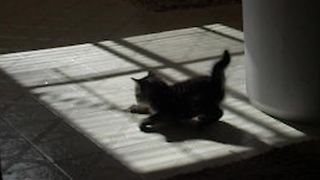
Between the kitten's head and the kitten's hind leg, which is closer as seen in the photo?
the kitten's head

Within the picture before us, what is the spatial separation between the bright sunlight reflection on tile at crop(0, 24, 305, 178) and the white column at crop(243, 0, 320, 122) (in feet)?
0.26

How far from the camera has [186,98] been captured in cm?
211

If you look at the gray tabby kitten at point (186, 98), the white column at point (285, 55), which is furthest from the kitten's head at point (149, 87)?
the white column at point (285, 55)

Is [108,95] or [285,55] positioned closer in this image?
[285,55]

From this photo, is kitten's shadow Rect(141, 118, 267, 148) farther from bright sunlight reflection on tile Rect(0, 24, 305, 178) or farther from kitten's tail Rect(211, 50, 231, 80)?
kitten's tail Rect(211, 50, 231, 80)

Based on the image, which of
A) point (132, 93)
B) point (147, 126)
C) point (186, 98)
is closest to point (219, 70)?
point (186, 98)

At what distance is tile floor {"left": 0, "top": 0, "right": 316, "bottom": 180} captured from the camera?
1.96 meters

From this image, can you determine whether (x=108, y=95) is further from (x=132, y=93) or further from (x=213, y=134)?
(x=213, y=134)

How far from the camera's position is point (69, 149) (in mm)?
2043

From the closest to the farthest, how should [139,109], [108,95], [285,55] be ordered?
[285,55], [139,109], [108,95]

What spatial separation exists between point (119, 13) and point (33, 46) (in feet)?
2.54

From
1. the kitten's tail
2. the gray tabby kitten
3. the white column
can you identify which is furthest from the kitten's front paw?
the white column

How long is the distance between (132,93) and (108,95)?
0.09 m

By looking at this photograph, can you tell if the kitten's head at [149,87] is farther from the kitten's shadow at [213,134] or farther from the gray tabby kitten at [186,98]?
the kitten's shadow at [213,134]
